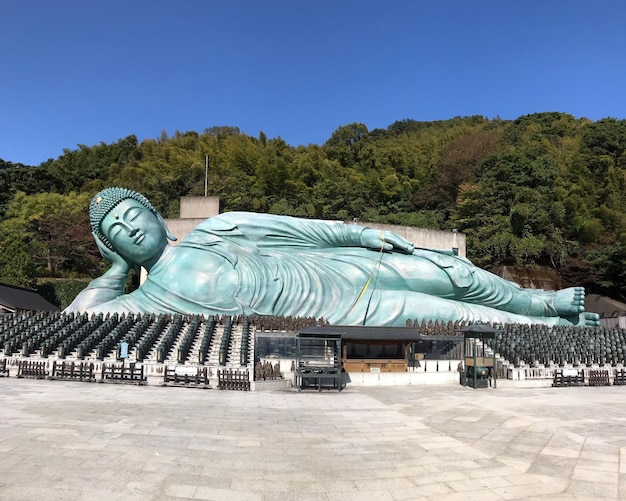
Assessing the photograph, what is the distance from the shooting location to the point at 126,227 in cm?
1681

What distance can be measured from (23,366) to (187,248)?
656 cm

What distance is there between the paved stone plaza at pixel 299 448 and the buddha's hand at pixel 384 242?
8.64 meters

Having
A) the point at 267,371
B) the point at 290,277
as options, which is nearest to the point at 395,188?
the point at 290,277

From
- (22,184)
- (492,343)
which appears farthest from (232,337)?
(22,184)

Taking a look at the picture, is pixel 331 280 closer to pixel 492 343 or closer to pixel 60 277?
pixel 492 343

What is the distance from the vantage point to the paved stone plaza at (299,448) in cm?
479

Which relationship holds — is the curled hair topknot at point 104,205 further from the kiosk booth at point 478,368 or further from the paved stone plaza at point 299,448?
the kiosk booth at point 478,368

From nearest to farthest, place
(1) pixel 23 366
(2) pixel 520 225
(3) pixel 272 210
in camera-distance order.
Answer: (1) pixel 23 366
(2) pixel 520 225
(3) pixel 272 210

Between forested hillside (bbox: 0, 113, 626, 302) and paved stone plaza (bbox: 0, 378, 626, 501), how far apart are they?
2341cm

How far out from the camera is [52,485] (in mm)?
4562

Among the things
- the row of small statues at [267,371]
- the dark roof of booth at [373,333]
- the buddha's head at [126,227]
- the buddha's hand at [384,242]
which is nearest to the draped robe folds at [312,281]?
the buddha's hand at [384,242]

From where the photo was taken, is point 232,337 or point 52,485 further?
point 232,337

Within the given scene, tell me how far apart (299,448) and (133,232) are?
12.4m

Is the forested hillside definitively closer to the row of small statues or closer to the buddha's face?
the buddha's face
